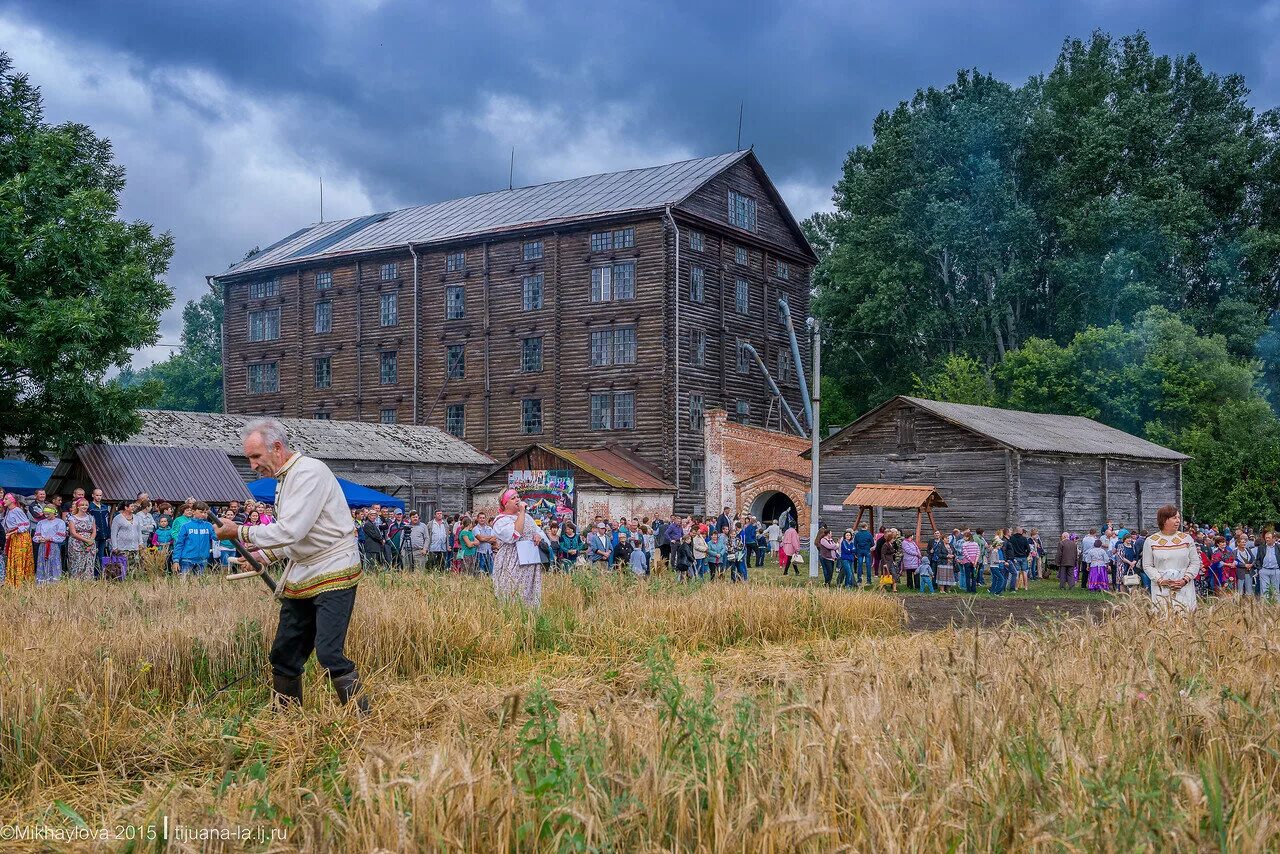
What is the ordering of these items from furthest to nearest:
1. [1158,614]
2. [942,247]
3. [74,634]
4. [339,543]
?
[942,247] → [1158,614] → [74,634] → [339,543]

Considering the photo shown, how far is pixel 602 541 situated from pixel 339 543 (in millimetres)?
19989

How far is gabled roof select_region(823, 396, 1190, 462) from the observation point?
1383 inches

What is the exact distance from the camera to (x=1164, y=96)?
2100 inches

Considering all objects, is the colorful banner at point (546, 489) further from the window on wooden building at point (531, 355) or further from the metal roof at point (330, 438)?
the window on wooden building at point (531, 355)

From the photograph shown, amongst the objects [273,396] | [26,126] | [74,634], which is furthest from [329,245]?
[74,634]

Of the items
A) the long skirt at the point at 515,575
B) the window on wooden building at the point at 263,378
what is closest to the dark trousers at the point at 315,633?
the long skirt at the point at 515,575

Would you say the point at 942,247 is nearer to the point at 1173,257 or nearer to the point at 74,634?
the point at 1173,257

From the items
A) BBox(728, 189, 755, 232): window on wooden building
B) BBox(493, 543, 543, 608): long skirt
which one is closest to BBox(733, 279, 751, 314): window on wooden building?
BBox(728, 189, 755, 232): window on wooden building

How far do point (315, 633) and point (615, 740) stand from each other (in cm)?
315

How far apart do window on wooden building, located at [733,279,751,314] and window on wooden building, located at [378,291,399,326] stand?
1499 centimetres

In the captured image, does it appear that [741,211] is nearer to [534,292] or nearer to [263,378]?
[534,292]

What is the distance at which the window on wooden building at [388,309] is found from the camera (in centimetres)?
5188

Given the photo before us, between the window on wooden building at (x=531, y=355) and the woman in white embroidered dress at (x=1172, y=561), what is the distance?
1485 inches

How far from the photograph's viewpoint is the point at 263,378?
55.9 m
